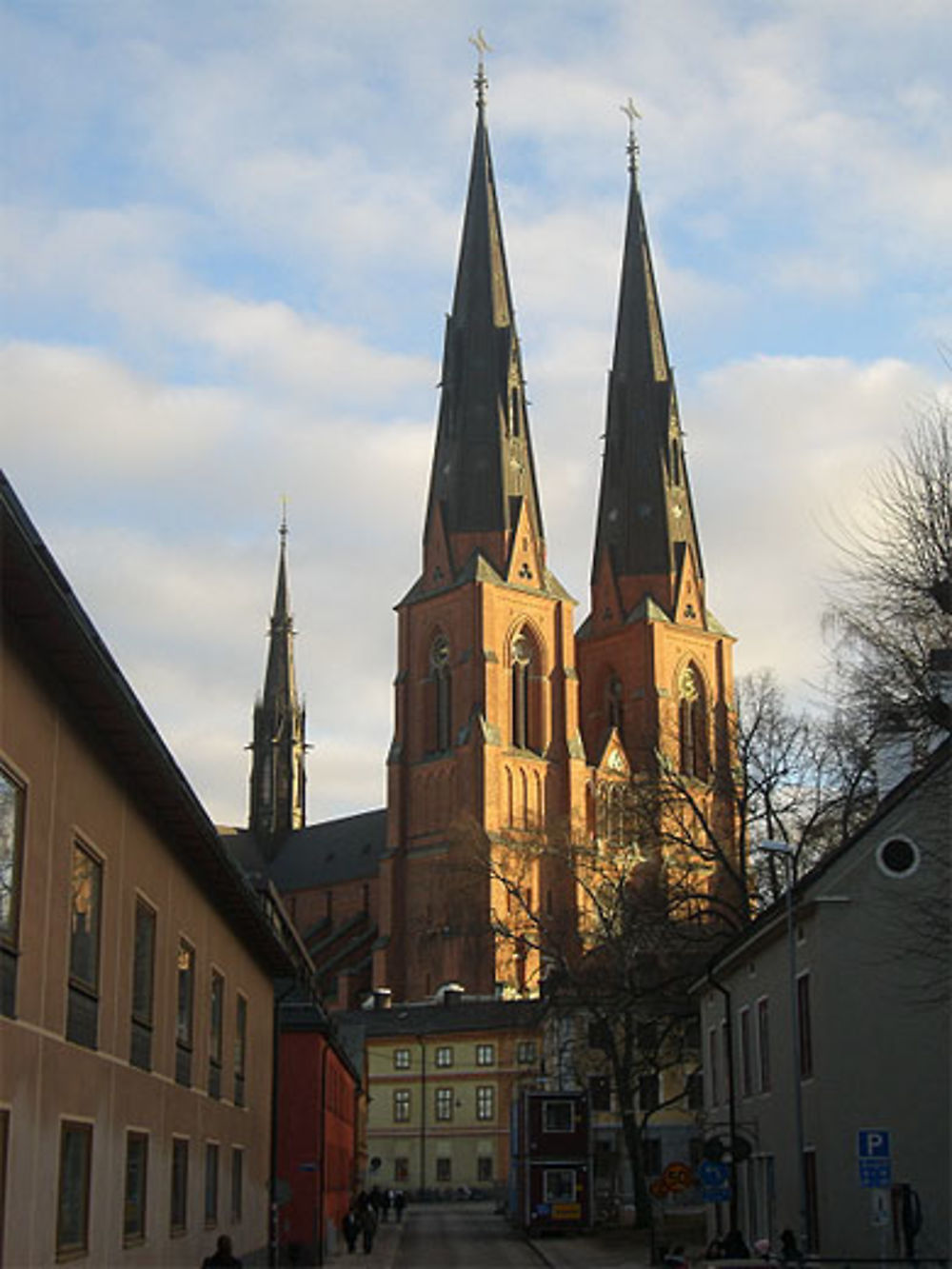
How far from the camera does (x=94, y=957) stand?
14.9m

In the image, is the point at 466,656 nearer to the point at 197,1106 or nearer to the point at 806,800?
the point at 806,800

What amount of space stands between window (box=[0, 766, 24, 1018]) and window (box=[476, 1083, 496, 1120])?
69.4 m

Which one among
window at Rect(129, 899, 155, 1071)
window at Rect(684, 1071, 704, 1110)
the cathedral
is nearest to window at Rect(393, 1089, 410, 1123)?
Result: the cathedral

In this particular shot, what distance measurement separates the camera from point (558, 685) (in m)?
97.2

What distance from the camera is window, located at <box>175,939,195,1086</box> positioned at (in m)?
19.7

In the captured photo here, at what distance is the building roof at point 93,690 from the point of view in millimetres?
10508

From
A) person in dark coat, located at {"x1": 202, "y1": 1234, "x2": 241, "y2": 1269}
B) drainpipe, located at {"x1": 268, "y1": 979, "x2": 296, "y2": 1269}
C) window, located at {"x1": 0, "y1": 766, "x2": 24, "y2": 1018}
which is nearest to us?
window, located at {"x1": 0, "y1": 766, "x2": 24, "y2": 1018}

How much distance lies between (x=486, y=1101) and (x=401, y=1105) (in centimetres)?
465

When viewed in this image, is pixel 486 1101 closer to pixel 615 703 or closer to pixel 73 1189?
pixel 615 703

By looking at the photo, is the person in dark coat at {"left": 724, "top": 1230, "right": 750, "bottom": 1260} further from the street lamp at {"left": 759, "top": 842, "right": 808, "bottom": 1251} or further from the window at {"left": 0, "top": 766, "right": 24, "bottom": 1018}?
the window at {"left": 0, "top": 766, "right": 24, "bottom": 1018}

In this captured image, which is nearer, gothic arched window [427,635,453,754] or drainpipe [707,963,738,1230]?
drainpipe [707,963,738,1230]

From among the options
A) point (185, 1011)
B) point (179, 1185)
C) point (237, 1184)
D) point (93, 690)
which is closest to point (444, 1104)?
point (237, 1184)

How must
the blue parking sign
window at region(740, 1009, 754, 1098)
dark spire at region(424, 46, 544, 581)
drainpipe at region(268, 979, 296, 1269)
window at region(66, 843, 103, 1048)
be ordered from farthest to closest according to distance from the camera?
dark spire at region(424, 46, 544, 581)
window at region(740, 1009, 754, 1098)
drainpipe at region(268, 979, 296, 1269)
the blue parking sign
window at region(66, 843, 103, 1048)

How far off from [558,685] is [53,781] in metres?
84.5
